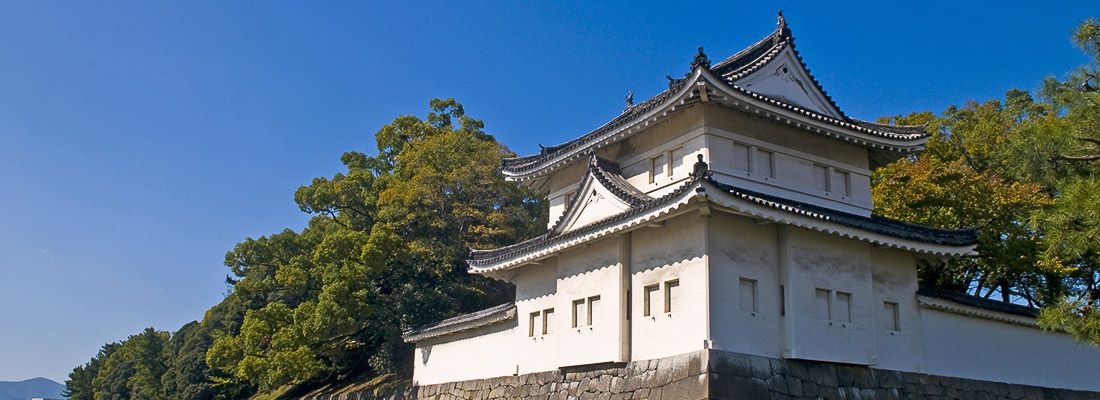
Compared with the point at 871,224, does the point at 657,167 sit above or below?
above

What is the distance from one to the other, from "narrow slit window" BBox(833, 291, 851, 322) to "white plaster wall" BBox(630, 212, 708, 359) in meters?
2.89

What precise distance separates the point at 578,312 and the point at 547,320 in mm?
1423

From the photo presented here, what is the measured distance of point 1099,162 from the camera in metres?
13.2

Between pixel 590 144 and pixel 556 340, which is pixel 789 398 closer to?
pixel 556 340

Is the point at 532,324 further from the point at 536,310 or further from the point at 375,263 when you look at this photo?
the point at 375,263

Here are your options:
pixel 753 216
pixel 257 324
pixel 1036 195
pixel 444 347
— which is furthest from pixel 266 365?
pixel 1036 195

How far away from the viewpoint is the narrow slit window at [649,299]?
1492cm

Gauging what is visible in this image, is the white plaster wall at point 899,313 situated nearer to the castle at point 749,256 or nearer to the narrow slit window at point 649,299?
the castle at point 749,256

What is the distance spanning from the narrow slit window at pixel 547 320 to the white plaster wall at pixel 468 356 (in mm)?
1352

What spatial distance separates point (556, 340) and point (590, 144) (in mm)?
4232

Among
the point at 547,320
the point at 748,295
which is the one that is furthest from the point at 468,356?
the point at 748,295

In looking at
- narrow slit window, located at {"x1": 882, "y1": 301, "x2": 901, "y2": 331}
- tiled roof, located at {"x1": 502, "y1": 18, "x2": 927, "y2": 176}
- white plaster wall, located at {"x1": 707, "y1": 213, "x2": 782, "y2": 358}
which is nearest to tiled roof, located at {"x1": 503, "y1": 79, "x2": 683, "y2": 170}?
tiled roof, located at {"x1": 502, "y1": 18, "x2": 927, "y2": 176}

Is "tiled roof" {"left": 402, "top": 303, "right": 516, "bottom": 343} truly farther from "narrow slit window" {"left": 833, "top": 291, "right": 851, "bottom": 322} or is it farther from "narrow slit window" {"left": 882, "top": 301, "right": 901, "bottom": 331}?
"narrow slit window" {"left": 882, "top": 301, "right": 901, "bottom": 331}

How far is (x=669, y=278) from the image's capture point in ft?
47.8
